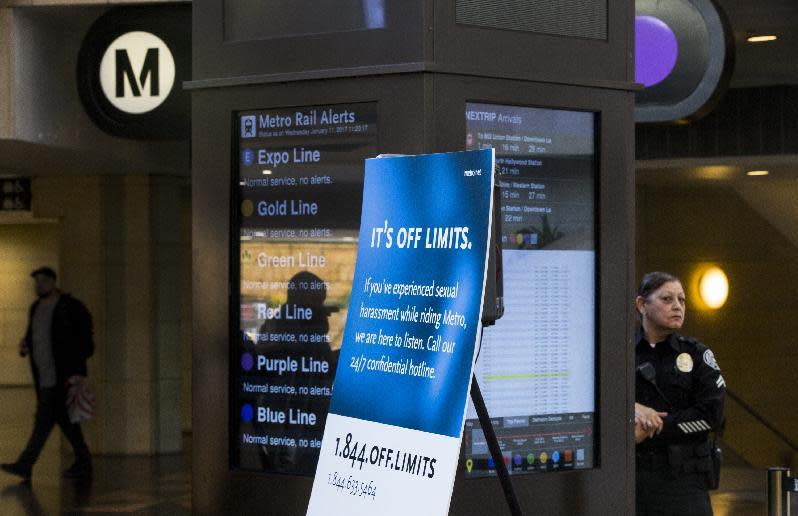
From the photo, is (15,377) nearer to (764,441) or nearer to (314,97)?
(764,441)

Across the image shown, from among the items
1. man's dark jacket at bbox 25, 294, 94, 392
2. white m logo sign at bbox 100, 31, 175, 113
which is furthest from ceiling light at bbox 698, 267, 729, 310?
white m logo sign at bbox 100, 31, 175, 113

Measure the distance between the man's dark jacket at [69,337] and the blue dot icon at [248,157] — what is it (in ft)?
23.7

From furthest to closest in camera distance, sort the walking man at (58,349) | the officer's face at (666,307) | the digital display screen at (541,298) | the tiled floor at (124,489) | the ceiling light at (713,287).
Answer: the ceiling light at (713,287)
the walking man at (58,349)
the tiled floor at (124,489)
the officer's face at (666,307)
the digital display screen at (541,298)

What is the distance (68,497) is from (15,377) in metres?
9.70

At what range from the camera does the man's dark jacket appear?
11758 millimetres

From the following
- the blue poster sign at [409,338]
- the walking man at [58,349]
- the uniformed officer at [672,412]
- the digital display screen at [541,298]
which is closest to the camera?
the blue poster sign at [409,338]

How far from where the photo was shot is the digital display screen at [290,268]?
184 inches

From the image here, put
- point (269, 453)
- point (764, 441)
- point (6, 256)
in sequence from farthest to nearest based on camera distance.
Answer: point (6, 256) → point (764, 441) → point (269, 453)

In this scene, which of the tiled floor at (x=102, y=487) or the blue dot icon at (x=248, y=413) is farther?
the tiled floor at (x=102, y=487)

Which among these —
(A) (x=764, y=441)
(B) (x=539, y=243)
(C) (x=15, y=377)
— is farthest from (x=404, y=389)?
(C) (x=15, y=377)

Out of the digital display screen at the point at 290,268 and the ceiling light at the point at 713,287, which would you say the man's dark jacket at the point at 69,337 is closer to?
the digital display screen at the point at 290,268

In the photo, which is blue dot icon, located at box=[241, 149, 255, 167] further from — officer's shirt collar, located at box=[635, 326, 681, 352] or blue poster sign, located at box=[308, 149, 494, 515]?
officer's shirt collar, located at box=[635, 326, 681, 352]

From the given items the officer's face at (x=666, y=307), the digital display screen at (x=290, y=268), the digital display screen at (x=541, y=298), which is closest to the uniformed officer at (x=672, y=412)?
the officer's face at (x=666, y=307)

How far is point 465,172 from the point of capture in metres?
3.78
